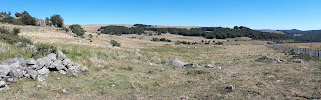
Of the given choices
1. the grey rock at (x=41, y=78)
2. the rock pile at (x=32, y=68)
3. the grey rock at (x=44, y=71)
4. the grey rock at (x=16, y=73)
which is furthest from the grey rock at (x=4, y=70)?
the grey rock at (x=44, y=71)

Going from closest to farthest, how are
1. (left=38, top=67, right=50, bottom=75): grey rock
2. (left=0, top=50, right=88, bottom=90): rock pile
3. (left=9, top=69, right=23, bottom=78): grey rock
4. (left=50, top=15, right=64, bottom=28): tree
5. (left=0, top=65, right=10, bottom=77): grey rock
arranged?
(left=0, top=65, right=10, bottom=77): grey rock < (left=0, top=50, right=88, bottom=90): rock pile < (left=9, top=69, right=23, bottom=78): grey rock < (left=38, top=67, right=50, bottom=75): grey rock < (left=50, top=15, right=64, bottom=28): tree

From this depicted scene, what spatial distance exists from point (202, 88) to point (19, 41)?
19.0m

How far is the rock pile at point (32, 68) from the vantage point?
10292 mm

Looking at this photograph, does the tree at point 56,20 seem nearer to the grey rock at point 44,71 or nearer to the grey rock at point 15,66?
the grey rock at point 44,71

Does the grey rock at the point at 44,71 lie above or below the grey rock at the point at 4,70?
below

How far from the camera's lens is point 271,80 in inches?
508

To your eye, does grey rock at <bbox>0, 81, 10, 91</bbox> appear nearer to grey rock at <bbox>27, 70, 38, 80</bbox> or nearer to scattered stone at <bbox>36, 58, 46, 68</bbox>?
grey rock at <bbox>27, 70, 38, 80</bbox>

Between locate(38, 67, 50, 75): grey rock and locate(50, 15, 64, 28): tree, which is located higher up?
locate(50, 15, 64, 28): tree

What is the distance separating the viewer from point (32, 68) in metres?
11.5

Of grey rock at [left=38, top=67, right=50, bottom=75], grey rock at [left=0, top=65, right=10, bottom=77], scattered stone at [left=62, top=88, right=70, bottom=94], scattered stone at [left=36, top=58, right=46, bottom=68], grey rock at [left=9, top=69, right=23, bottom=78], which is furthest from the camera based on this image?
scattered stone at [left=36, top=58, right=46, bottom=68]

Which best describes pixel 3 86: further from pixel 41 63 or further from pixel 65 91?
pixel 41 63

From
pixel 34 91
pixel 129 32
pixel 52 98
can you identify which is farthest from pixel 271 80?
pixel 129 32

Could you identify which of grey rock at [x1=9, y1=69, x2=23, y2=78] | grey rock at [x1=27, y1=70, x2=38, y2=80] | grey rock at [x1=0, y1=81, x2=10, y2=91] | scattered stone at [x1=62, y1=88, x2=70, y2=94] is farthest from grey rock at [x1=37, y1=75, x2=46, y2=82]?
scattered stone at [x1=62, y1=88, x2=70, y2=94]

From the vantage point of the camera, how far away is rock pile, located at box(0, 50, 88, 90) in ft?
33.8
